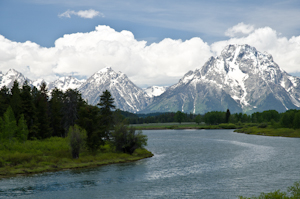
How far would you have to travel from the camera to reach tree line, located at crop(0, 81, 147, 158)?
80.0 metres

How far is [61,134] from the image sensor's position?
11925cm

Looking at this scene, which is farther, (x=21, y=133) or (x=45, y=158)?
(x=21, y=133)

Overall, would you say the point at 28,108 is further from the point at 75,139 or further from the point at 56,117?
the point at 75,139

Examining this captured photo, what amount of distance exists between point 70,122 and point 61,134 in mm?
11242

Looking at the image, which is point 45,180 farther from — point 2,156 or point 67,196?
point 2,156

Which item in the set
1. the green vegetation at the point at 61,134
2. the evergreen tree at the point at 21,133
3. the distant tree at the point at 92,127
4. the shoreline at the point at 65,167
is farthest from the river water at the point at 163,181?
the evergreen tree at the point at 21,133

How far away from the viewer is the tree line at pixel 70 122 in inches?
3150

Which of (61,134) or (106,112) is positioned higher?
(106,112)

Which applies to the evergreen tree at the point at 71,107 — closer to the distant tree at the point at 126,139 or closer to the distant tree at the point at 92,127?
the distant tree at the point at 92,127

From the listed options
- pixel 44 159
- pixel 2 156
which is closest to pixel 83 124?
pixel 44 159

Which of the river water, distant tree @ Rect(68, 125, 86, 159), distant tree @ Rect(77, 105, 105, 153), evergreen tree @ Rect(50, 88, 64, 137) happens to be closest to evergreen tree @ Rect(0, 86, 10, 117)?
evergreen tree @ Rect(50, 88, 64, 137)

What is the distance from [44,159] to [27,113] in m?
35.9

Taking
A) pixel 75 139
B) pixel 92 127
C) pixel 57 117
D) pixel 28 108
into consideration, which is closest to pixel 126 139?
pixel 92 127

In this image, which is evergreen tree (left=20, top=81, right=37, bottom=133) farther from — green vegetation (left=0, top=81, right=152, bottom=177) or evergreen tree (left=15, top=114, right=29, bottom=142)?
evergreen tree (left=15, top=114, right=29, bottom=142)
